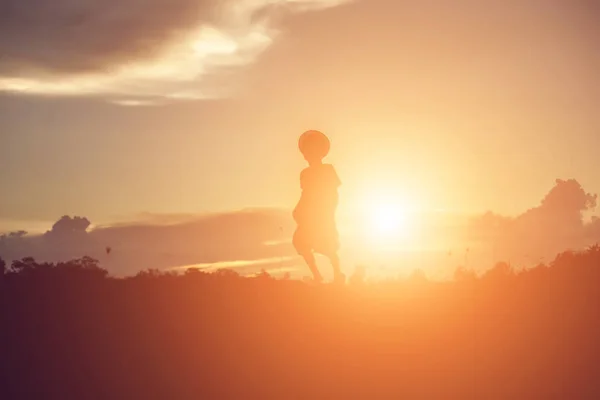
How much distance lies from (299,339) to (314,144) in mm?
6753

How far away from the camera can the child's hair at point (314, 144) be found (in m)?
20.5

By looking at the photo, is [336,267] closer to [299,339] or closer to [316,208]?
[316,208]

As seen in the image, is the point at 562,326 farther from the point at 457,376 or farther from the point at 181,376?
the point at 181,376

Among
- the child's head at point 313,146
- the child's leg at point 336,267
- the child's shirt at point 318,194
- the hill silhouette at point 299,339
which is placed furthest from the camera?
the child's head at point 313,146

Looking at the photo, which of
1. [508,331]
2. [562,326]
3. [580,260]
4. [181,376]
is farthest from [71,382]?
[580,260]

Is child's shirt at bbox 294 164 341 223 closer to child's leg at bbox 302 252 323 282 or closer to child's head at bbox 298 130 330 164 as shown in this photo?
child's head at bbox 298 130 330 164

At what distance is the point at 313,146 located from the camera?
20547mm

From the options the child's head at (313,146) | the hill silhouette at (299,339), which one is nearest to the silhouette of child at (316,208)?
the child's head at (313,146)

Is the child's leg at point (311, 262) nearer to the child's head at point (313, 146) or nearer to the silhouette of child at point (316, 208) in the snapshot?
the silhouette of child at point (316, 208)

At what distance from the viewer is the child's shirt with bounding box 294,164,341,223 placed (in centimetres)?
2030

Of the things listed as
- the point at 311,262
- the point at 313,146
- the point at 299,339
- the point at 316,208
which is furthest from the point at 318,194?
the point at 299,339

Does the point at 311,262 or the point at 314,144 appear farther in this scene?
the point at 314,144

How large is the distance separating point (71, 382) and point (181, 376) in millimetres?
1913

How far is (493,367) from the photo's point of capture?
1443 cm
